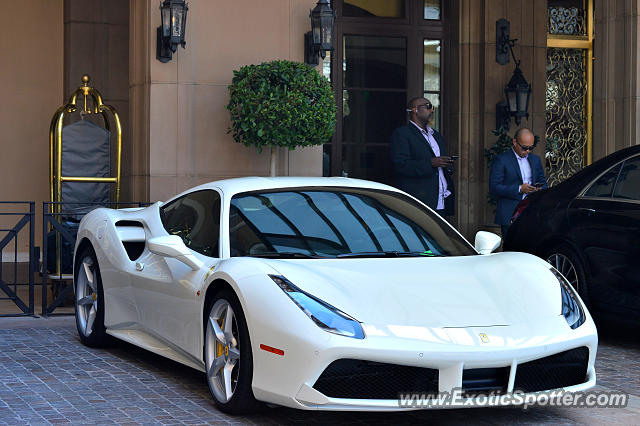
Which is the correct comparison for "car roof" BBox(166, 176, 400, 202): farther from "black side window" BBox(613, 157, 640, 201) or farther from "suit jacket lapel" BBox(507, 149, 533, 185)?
"suit jacket lapel" BBox(507, 149, 533, 185)

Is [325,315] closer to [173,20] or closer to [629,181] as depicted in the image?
[629,181]

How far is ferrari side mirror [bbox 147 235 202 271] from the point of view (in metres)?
6.07

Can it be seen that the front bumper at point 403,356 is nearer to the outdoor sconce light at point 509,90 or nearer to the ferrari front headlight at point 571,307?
the ferrari front headlight at point 571,307

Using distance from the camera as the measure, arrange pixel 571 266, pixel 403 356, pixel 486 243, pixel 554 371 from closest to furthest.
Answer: pixel 403 356, pixel 554 371, pixel 486 243, pixel 571 266

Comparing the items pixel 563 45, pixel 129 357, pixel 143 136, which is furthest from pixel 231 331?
pixel 563 45

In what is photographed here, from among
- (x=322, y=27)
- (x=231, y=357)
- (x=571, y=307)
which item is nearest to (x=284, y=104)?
(x=322, y=27)

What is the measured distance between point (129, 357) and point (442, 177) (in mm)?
5044

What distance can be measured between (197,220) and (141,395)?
117cm

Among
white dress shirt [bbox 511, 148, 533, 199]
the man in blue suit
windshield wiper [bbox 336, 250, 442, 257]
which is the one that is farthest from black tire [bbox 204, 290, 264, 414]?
white dress shirt [bbox 511, 148, 533, 199]

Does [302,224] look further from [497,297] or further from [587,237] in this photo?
[587,237]

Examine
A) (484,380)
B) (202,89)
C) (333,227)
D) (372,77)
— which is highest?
(372,77)

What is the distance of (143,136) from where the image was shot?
1146 cm

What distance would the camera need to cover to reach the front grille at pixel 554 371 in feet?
16.7

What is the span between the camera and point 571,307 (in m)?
5.55
